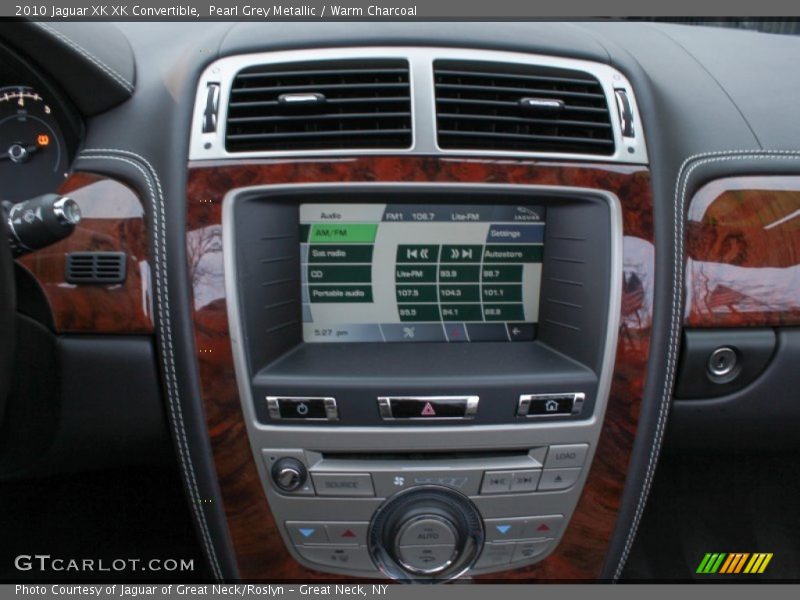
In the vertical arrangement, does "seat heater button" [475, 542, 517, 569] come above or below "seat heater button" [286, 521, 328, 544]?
below

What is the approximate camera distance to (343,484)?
1.82 m

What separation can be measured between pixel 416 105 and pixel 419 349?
0.58 metres

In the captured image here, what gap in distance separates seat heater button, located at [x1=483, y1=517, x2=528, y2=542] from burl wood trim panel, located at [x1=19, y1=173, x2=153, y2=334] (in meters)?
0.97

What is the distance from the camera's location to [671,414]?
2.00 meters

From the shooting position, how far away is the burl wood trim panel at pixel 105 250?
177 centimetres

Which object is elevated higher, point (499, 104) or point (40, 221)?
point (499, 104)

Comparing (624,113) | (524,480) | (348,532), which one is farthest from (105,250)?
(624,113)

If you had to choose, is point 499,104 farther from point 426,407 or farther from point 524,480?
point 524,480

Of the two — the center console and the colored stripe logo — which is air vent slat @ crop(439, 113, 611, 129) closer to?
the center console

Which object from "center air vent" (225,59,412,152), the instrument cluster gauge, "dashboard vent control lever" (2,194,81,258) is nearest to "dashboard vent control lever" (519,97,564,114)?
"center air vent" (225,59,412,152)

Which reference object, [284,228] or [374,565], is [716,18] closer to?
[284,228]

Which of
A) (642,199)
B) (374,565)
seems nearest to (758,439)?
(642,199)

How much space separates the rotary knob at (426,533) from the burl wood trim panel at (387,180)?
0.52 ft

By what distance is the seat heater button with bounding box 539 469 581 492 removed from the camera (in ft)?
6.13
